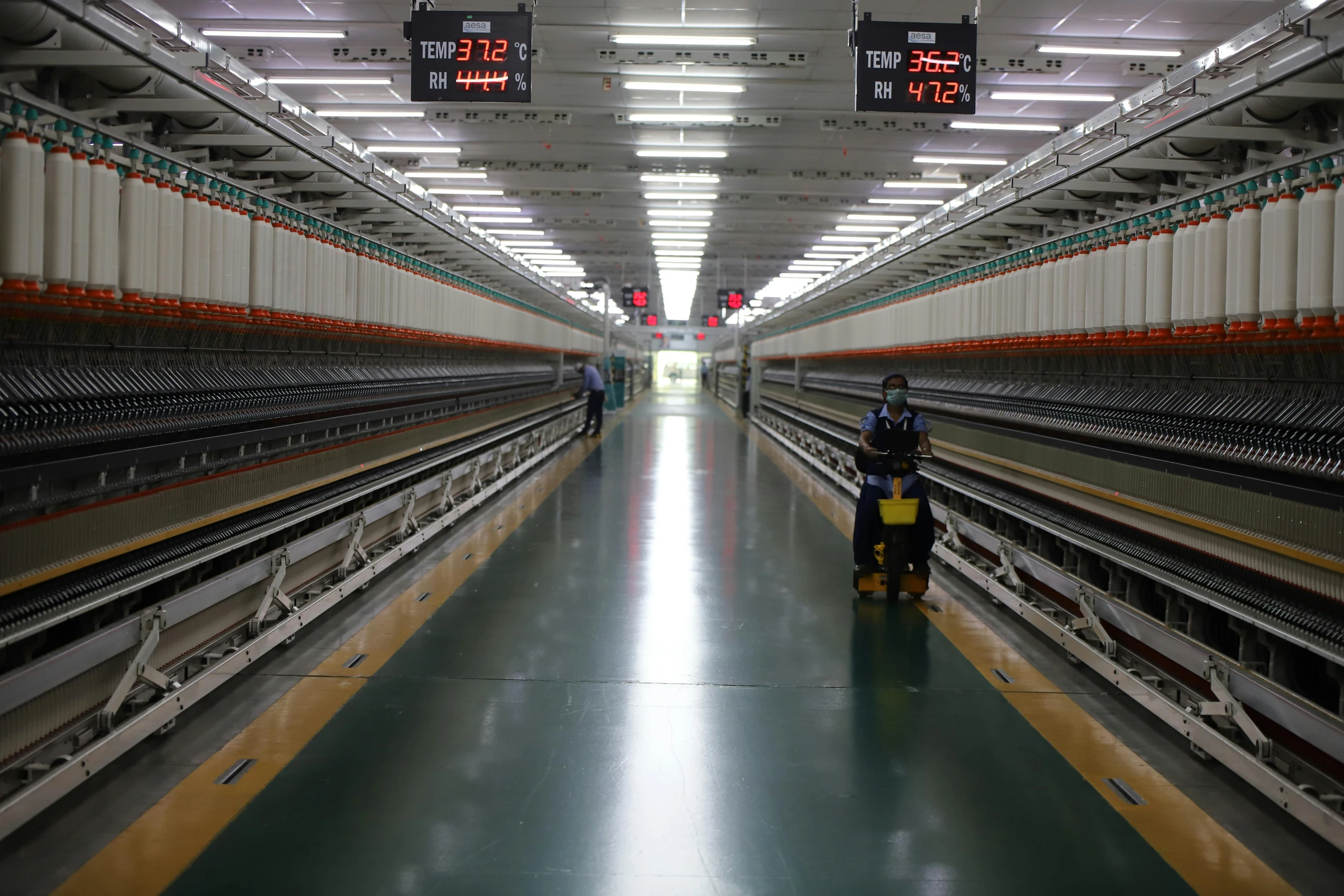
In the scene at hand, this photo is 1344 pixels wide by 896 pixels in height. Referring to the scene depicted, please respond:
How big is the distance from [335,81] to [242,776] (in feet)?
A: 34.8

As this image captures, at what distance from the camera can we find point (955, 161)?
14742 millimetres

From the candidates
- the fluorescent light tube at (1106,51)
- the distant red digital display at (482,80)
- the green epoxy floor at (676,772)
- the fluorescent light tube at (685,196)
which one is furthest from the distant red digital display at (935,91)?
the fluorescent light tube at (685,196)

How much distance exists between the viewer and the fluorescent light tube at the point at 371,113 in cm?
1293

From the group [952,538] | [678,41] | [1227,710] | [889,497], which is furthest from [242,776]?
[678,41]

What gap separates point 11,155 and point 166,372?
4.53 feet

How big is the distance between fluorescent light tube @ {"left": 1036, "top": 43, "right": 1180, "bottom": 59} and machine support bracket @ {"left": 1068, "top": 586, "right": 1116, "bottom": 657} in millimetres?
7858

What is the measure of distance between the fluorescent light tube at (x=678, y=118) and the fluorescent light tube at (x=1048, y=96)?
3468mm

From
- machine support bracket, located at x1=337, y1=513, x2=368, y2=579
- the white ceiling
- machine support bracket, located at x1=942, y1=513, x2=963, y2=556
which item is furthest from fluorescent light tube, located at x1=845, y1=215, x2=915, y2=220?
machine support bracket, located at x1=337, y1=513, x2=368, y2=579

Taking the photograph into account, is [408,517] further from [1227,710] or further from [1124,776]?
[1227,710]

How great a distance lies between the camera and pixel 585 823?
3.21m

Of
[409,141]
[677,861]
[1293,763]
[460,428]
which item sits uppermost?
[409,141]

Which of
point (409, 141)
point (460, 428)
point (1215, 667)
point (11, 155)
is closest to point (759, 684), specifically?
point (1215, 667)

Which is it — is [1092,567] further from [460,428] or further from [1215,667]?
[460,428]

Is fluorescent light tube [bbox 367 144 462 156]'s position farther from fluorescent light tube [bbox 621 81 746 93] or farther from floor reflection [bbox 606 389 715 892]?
floor reflection [bbox 606 389 715 892]
